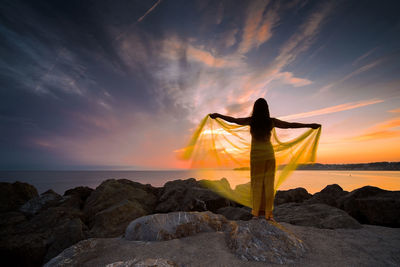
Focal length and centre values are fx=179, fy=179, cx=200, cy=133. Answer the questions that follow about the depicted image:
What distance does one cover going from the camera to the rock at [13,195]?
8539 mm

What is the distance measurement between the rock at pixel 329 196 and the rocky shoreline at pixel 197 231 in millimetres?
34

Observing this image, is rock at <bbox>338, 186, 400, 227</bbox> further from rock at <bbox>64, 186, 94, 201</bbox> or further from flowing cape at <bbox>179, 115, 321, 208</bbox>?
rock at <bbox>64, 186, 94, 201</bbox>

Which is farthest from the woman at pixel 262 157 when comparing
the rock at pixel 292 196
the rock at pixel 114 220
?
the rock at pixel 292 196

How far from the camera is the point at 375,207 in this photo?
4.62m

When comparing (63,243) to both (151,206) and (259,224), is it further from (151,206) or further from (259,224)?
(259,224)

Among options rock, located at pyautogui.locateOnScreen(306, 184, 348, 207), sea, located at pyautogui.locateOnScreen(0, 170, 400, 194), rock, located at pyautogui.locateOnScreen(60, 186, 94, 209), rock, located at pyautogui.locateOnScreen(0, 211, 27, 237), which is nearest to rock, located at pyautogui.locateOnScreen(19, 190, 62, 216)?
rock, located at pyautogui.locateOnScreen(60, 186, 94, 209)

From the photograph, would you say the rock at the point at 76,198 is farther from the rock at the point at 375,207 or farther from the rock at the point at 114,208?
the rock at the point at 375,207

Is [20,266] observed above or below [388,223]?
below

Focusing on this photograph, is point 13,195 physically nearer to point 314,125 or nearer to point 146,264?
point 146,264

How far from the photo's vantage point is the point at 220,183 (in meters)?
5.98

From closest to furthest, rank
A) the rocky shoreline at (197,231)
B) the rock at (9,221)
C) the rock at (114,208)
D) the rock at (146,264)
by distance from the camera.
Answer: the rock at (146,264) → the rocky shoreline at (197,231) → the rock at (114,208) → the rock at (9,221)

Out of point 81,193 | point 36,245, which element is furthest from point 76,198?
point 36,245

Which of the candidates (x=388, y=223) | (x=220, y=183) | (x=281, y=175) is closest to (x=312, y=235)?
(x=281, y=175)

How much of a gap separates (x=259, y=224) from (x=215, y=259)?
1.10 metres
